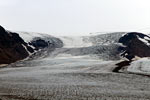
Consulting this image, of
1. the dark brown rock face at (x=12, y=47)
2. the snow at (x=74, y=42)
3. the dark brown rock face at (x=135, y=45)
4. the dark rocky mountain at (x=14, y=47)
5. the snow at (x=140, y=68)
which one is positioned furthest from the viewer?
the snow at (x=74, y=42)

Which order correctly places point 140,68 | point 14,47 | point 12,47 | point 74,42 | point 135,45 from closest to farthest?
point 140,68 → point 12,47 → point 14,47 → point 135,45 → point 74,42

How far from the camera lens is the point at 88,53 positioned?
3760 inches

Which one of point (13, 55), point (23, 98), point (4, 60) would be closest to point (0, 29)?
point (13, 55)

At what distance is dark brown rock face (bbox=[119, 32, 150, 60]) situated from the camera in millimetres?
100631

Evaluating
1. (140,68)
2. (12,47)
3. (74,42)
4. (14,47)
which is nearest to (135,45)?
(74,42)

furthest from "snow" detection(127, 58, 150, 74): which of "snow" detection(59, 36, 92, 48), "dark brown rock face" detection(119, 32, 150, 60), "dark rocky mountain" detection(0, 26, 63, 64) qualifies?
"snow" detection(59, 36, 92, 48)

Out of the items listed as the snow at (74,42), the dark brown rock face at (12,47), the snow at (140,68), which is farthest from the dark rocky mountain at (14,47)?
the snow at (140,68)

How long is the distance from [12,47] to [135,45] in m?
42.3

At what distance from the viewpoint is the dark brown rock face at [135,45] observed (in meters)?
101

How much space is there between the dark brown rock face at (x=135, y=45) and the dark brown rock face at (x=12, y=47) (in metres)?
32.9

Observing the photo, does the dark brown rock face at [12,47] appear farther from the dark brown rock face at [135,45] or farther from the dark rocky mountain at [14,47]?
the dark brown rock face at [135,45]

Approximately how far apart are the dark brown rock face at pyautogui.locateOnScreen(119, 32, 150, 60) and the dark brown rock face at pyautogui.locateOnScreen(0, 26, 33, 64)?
32.9 meters

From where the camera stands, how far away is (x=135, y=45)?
10625 centimetres

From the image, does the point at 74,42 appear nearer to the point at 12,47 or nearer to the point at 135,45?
the point at 135,45
